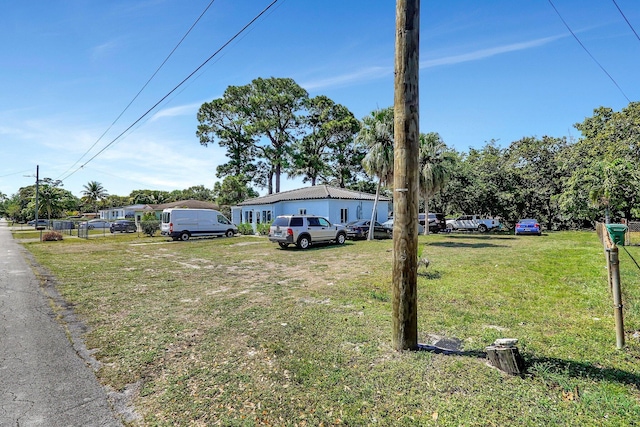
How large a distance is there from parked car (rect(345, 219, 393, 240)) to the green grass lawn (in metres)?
13.5

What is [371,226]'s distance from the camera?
22.8 metres

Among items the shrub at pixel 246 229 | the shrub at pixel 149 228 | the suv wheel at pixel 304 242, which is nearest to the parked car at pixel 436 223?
the shrub at pixel 246 229

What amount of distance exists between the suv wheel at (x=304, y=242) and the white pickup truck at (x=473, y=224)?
2064cm

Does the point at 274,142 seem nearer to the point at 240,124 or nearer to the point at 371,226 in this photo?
the point at 240,124

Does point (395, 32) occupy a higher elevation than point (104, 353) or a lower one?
higher

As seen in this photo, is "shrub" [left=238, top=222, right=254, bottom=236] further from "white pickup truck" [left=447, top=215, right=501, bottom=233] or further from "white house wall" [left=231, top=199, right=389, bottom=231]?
"white pickup truck" [left=447, top=215, right=501, bottom=233]

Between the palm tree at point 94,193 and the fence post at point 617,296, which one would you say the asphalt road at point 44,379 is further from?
the palm tree at point 94,193

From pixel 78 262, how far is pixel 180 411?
1408 centimetres

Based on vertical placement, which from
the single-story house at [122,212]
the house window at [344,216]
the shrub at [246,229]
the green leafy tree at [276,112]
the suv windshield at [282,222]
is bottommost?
the shrub at [246,229]

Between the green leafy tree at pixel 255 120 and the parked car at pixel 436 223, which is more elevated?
the green leafy tree at pixel 255 120

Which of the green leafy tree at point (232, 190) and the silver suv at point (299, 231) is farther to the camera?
the green leafy tree at point (232, 190)

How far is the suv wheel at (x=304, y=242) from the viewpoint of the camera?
17892 millimetres

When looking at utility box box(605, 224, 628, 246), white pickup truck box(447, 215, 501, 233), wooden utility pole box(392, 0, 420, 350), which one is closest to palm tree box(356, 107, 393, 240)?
utility box box(605, 224, 628, 246)

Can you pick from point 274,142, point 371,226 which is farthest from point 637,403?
point 274,142
